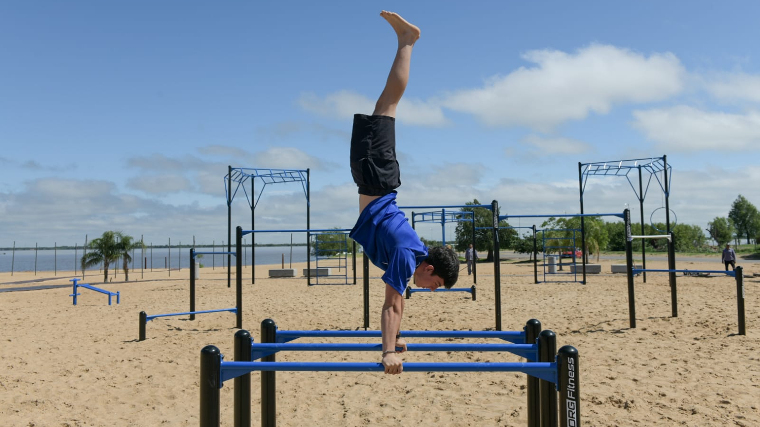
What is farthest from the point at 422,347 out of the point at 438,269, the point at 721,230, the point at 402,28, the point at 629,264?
the point at 721,230

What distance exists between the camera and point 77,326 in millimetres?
8898

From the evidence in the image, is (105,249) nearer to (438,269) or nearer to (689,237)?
(438,269)

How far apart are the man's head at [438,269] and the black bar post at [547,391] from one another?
61 centimetres

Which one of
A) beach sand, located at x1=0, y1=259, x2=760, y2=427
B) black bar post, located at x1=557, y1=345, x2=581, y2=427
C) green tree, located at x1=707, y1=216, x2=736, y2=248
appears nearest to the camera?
black bar post, located at x1=557, y1=345, x2=581, y2=427

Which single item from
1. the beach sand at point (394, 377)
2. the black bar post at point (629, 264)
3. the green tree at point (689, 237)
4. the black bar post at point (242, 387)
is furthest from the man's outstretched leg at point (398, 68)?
the green tree at point (689, 237)

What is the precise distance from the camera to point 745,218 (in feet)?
230

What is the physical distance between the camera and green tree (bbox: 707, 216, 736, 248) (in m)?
68.9

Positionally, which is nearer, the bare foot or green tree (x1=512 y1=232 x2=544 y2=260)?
the bare foot

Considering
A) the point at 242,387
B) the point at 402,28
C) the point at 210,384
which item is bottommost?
the point at 242,387

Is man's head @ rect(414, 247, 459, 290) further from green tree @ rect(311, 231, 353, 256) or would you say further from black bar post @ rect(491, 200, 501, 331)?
green tree @ rect(311, 231, 353, 256)

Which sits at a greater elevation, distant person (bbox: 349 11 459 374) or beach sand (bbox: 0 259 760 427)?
distant person (bbox: 349 11 459 374)

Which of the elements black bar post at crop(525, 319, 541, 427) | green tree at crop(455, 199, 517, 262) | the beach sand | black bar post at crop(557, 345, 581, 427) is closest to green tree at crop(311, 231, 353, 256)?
the beach sand

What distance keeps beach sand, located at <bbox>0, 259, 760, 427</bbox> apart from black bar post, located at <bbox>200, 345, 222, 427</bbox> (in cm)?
206

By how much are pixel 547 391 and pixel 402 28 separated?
2115 millimetres
